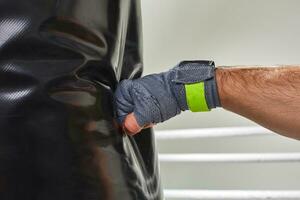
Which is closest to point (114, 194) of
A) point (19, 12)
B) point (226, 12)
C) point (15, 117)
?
point (15, 117)

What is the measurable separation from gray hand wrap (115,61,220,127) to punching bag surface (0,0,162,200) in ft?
0.09

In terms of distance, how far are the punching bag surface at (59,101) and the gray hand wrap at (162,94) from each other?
27 millimetres

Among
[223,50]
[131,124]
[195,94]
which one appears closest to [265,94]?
[195,94]

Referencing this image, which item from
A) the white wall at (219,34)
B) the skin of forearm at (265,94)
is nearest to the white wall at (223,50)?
the white wall at (219,34)

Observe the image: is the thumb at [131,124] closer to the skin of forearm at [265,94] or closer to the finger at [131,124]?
the finger at [131,124]

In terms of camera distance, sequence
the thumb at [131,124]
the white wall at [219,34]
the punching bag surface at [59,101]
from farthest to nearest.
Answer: the white wall at [219,34] < the thumb at [131,124] < the punching bag surface at [59,101]

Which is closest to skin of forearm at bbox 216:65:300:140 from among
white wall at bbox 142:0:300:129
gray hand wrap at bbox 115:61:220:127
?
gray hand wrap at bbox 115:61:220:127

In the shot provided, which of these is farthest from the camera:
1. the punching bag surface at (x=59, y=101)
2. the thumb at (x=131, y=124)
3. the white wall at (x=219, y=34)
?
the white wall at (x=219, y=34)

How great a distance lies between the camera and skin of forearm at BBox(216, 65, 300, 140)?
604 mm

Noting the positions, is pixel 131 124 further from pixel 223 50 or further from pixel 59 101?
pixel 223 50

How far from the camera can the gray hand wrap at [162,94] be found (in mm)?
620

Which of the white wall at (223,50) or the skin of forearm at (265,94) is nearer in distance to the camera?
the skin of forearm at (265,94)

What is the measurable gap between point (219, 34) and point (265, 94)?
493 mm

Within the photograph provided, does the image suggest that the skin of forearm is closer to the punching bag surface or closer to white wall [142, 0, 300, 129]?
the punching bag surface
